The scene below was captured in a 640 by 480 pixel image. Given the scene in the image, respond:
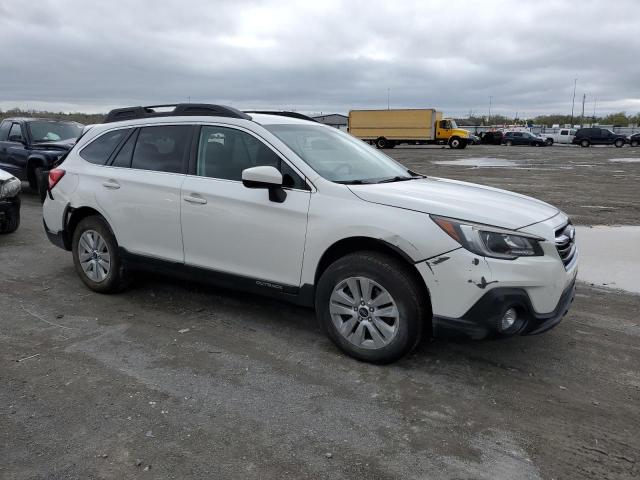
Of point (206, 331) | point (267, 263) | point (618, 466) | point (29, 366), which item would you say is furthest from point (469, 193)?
point (29, 366)

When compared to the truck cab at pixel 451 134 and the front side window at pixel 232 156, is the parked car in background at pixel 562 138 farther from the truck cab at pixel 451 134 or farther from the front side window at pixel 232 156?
the front side window at pixel 232 156

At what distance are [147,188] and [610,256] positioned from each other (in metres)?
5.77

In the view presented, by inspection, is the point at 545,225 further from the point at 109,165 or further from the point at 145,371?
the point at 109,165

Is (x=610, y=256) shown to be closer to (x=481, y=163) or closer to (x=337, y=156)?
(x=337, y=156)

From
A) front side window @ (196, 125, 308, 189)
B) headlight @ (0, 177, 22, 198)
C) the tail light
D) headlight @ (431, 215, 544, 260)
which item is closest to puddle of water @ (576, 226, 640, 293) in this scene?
headlight @ (431, 215, 544, 260)

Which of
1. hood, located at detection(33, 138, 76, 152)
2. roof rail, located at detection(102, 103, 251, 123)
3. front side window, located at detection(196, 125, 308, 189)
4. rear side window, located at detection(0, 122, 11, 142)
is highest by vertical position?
rear side window, located at detection(0, 122, 11, 142)

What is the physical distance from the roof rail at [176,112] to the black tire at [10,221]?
3.29 metres

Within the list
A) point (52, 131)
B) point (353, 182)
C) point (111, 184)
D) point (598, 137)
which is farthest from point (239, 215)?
point (598, 137)

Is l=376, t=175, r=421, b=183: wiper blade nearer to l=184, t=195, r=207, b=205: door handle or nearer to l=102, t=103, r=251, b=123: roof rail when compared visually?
l=102, t=103, r=251, b=123: roof rail

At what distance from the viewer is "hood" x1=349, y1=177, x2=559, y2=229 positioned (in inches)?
142

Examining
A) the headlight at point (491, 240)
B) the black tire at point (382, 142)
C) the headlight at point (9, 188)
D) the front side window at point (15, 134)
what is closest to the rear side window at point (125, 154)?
the headlight at point (491, 240)

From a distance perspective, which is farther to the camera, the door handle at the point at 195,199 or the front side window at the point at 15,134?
the front side window at the point at 15,134

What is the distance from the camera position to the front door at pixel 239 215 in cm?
411

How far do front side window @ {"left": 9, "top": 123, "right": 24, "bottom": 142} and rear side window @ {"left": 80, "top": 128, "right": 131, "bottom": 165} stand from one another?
778cm
